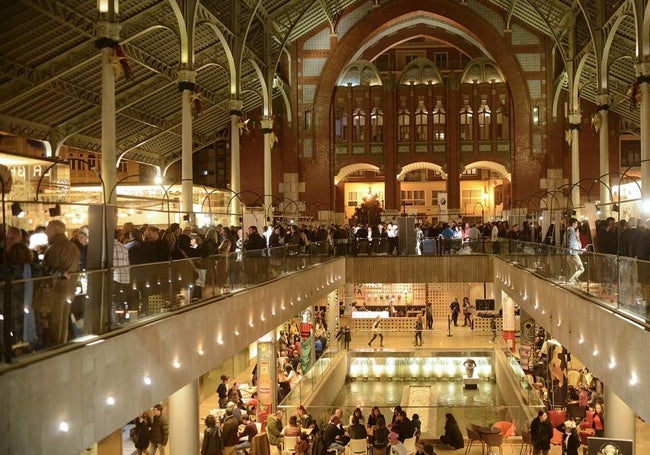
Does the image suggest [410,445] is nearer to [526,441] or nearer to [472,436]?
[472,436]

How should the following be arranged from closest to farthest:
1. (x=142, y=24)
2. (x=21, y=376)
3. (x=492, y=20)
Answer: (x=21, y=376), (x=142, y=24), (x=492, y=20)

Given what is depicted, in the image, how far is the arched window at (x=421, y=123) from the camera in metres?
44.2

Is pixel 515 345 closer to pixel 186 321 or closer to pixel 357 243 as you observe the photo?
pixel 357 243

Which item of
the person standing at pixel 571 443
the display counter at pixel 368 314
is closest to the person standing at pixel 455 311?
the display counter at pixel 368 314

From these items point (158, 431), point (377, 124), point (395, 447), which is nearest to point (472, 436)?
point (395, 447)

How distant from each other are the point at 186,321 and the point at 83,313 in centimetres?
357

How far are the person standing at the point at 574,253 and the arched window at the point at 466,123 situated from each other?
2896 cm

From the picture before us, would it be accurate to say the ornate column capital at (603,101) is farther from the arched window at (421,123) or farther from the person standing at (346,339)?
the arched window at (421,123)

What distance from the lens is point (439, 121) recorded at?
44.2m

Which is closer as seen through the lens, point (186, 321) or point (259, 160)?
point (186, 321)

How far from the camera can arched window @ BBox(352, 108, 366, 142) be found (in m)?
44.3

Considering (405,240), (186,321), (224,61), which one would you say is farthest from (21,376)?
(224,61)

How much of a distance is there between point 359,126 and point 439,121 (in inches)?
180

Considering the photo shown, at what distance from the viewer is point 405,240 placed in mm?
31453
